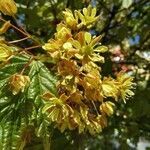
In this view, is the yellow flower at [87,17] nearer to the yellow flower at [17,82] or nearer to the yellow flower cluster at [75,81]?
the yellow flower cluster at [75,81]

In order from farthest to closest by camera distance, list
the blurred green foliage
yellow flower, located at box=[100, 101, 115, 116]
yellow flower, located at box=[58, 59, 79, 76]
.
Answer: the blurred green foliage → yellow flower, located at box=[100, 101, 115, 116] → yellow flower, located at box=[58, 59, 79, 76]

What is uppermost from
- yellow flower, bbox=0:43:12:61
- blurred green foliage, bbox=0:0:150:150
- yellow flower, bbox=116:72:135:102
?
blurred green foliage, bbox=0:0:150:150

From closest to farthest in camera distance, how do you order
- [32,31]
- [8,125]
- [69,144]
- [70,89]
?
[70,89] < [8,125] < [69,144] < [32,31]

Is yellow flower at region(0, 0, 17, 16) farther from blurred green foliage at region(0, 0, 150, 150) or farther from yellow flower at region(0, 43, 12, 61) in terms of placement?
blurred green foliage at region(0, 0, 150, 150)

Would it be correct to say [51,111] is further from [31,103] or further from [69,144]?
[69,144]

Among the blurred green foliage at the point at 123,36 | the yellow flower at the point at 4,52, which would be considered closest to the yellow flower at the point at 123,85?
the yellow flower at the point at 4,52

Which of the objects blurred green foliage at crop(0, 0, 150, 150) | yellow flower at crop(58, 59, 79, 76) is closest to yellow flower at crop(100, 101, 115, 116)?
yellow flower at crop(58, 59, 79, 76)

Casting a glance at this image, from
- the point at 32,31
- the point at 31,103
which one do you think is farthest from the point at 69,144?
the point at 32,31
